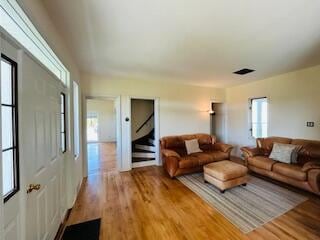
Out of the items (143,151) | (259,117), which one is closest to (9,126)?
(143,151)

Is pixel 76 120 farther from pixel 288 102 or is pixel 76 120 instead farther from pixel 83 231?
pixel 288 102

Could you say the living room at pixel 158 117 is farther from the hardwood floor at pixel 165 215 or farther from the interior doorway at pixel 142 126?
the interior doorway at pixel 142 126

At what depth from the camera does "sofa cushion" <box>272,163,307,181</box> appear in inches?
118

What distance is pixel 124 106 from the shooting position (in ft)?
14.7

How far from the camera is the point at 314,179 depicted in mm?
2816

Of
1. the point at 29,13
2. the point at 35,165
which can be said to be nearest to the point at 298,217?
the point at 35,165

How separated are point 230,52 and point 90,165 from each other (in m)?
4.84

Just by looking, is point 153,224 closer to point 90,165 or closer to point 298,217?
point 298,217

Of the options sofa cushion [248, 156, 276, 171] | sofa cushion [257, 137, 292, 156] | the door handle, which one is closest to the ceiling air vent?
sofa cushion [257, 137, 292, 156]

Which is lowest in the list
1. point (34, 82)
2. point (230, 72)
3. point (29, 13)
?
point (34, 82)

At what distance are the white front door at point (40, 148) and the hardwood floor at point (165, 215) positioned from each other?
722 millimetres

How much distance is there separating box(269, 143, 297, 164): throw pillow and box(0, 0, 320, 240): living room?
1.0 inches

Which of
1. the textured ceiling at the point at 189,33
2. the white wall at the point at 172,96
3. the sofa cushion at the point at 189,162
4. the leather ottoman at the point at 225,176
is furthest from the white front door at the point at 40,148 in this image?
the leather ottoman at the point at 225,176

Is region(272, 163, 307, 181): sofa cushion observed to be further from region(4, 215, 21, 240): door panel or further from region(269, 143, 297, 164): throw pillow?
region(4, 215, 21, 240): door panel
